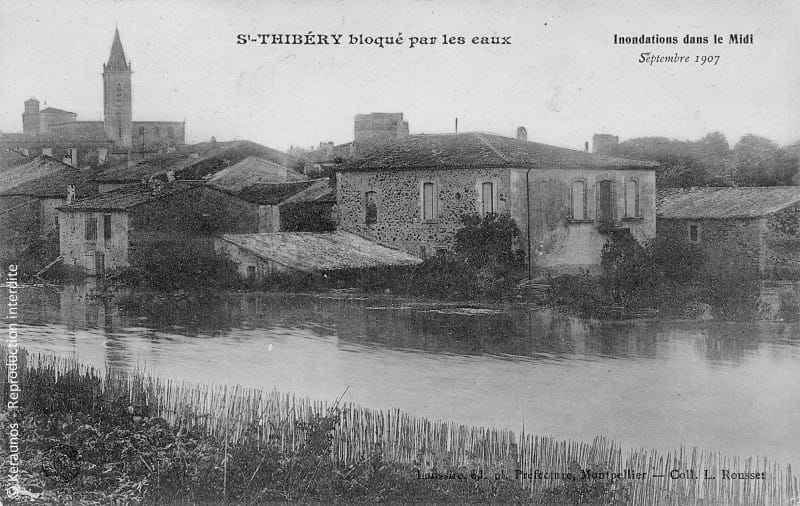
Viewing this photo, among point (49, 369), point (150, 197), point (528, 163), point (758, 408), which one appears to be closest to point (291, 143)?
point (150, 197)

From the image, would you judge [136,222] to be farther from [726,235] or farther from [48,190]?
[726,235]

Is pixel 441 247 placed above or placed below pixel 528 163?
below

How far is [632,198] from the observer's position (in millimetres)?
18750

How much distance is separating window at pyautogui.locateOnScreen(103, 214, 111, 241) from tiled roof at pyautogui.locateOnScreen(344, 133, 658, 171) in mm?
5425

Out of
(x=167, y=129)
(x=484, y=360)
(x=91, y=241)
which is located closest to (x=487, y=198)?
(x=167, y=129)

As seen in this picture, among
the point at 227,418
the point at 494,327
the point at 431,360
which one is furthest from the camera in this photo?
the point at 494,327

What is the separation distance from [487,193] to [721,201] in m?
8.38

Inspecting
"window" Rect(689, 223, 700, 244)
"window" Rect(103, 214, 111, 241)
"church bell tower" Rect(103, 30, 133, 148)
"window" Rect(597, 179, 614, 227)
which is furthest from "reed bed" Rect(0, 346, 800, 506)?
"window" Rect(689, 223, 700, 244)

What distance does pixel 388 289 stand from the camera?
15.6 meters

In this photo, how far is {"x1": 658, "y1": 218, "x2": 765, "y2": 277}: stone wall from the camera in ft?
64.0

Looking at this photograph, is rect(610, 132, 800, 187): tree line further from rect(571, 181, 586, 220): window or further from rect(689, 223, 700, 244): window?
rect(689, 223, 700, 244): window

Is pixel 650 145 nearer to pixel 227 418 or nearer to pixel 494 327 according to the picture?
pixel 494 327

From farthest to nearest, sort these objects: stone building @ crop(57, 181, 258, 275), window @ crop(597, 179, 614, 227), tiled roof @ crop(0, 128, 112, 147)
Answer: tiled roof @ crop(0, 128, 112, 147) → window @ crop(597, 179, 614, 227) → stone building @ crop(57, 181, 258, 275)

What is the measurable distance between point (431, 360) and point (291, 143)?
4275 mm
